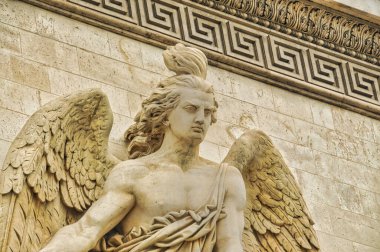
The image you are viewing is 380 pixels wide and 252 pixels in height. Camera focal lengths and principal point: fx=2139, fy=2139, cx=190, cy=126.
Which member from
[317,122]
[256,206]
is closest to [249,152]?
[256,206]

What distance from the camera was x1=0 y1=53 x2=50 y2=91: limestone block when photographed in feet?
48.1

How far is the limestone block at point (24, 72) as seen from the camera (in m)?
14.6

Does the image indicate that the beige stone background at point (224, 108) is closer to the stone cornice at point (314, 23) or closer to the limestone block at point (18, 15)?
the limestone block at point (18, 15)

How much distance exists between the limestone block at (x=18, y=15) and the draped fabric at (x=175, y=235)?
5.86 feet

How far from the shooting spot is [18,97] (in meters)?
14.6

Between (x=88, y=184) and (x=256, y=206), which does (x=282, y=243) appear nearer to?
(x=256, y=206)

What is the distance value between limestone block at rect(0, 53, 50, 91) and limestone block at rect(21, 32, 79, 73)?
0.07 meters

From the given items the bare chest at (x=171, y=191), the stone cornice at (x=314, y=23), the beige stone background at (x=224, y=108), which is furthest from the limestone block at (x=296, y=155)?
the bare chest at (x=171, y=191)

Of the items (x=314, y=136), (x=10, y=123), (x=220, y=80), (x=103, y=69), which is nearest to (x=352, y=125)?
(x=314, y=136)

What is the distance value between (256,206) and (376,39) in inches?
97.4

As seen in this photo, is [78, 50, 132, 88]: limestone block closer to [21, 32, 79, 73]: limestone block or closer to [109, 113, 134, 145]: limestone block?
[21, 32, 79, 73]: limestone block

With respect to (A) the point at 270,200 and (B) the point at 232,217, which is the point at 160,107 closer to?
(B) the point at 232,217

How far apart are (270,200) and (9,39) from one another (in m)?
2.14

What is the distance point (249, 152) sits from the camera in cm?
1493
